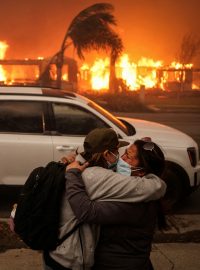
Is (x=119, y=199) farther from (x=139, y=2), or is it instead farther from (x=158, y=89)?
(x=139, y=2)

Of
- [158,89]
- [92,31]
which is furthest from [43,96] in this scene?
[158,89]

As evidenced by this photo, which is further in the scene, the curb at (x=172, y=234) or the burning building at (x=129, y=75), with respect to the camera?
the burning building at (x=129, y=75)

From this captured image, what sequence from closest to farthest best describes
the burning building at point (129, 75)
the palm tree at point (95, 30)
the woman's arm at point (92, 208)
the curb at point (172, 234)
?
the woman's arm at point (92, 208) < the curb at point (172, 234) < the palm tree at point (95, 30) < the burning building at point (129, 75)

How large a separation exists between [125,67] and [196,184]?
113 ft

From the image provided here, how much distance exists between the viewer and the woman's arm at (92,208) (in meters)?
2.46

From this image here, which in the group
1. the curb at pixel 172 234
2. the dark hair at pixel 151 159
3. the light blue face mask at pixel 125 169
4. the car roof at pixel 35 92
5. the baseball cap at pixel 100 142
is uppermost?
the baseball cap at pixel 100 142

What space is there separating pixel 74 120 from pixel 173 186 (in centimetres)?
154

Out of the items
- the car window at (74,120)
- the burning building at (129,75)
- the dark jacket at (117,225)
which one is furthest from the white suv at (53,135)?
the burning building at (129,75)

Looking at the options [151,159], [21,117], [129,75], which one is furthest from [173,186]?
[129,75]

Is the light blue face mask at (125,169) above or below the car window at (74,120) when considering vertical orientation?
above

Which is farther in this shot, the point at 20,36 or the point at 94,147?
the point at 20,36

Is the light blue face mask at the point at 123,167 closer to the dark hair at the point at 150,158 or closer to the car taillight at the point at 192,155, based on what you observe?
the dark hair at the point at 150,158

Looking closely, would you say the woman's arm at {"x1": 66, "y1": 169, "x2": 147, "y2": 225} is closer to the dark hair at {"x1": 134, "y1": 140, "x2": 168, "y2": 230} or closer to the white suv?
the dark hair at {"x1": 134, "y1": 140, "x2": 168, "y2": 230}

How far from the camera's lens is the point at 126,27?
73125 millimetres
